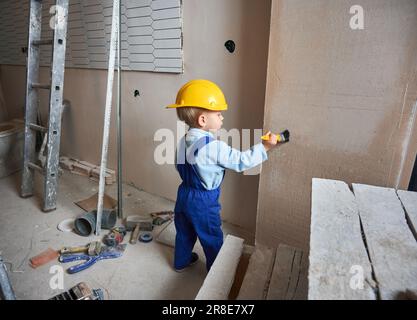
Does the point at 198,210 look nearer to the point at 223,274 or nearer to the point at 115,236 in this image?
the point at 223,274

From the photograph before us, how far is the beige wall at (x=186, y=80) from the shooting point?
5.24 ft

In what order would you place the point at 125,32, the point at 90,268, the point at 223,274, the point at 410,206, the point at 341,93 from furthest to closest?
the point at 125,32, the point at 90,268, the point at 341,93, the point at 223,274, the point at 410,206

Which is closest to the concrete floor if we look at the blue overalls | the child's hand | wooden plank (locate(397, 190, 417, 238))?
the blue overalls

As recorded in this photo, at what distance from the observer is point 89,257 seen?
65.1 inches

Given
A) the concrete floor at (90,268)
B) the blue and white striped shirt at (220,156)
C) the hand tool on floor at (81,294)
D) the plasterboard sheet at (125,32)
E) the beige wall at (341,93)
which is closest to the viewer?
the beige wall at (341,93)

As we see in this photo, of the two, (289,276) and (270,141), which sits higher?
(270,141)

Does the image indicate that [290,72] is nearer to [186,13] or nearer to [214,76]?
[214,76]

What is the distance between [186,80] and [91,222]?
1217 mm

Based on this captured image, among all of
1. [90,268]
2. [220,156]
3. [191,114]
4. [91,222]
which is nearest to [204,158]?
[220,156]

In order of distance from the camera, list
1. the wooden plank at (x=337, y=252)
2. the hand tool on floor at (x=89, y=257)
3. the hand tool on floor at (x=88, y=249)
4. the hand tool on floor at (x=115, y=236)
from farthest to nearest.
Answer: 1. the hand tool on floor at (x=115, y=236)
2. the hand tool on floor at (x=88, y=249)
3. the hand tool on floor at (x=89, y=257)
4. the wooden plank at (x=337, y=252)

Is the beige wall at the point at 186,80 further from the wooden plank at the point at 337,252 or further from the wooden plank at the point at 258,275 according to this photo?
the wooden plank at the point at 337,252

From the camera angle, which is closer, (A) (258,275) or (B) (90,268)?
(A) (258,275)

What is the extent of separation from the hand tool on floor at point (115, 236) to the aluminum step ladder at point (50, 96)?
2.24ft

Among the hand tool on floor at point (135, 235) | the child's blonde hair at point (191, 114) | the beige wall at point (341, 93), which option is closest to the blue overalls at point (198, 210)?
the child's blonde hair at point (191, 114)
